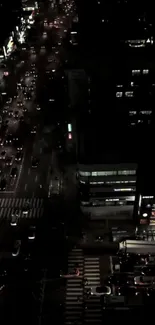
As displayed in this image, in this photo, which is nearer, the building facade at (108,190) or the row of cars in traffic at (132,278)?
the row of cars in traffic at (132,278)

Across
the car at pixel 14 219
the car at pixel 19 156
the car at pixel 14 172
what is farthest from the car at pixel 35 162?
the car at pixel 14 219

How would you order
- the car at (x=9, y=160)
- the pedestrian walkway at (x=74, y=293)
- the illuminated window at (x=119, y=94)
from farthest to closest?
the car at (x=9, y=160) → the illuminated window at (x=119, y=94) → the pedestrian walkway at (x=74, y=293)

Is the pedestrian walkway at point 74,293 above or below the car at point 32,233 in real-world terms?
below

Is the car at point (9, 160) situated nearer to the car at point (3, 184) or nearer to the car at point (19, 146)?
the car at point (19, 146)

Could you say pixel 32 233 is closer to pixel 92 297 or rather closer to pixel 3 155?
pixel 92 297

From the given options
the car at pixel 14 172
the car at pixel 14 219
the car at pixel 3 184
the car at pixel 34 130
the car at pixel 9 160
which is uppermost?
the car at pixel 34 130

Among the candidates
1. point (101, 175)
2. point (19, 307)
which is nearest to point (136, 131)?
point (101, 175)
